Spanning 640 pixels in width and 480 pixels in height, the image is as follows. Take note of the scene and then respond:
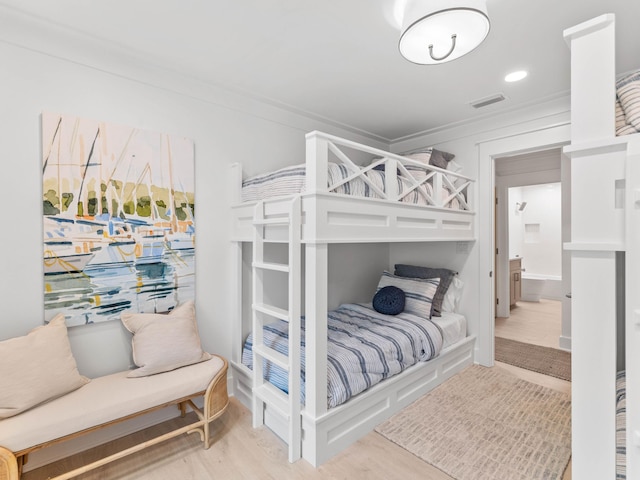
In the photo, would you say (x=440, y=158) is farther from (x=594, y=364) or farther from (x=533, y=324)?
(x=533, y=324)

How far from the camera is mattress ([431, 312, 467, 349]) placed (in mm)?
2896

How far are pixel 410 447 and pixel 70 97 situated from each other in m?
3.02

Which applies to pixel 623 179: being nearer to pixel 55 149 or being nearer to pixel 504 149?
pixel 504 149

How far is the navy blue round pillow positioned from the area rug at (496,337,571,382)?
1371 millimetres

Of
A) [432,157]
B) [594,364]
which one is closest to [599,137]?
[594,364]

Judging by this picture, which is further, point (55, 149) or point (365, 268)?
point (365, 268)

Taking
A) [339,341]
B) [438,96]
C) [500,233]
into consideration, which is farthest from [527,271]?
[339,341]

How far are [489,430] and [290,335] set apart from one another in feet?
4.98

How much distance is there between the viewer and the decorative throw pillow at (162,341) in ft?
6.47

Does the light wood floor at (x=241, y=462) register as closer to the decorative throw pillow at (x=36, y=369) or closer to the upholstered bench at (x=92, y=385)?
the upholstered bench at (x=92, y=385)

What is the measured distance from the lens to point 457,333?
3.04 meters

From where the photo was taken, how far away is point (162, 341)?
2023mm

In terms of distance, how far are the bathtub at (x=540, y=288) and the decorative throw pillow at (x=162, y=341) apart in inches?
257

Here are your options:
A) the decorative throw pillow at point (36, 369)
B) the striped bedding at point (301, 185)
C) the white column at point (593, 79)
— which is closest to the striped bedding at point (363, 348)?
the striped bedding at point (301, 185)
